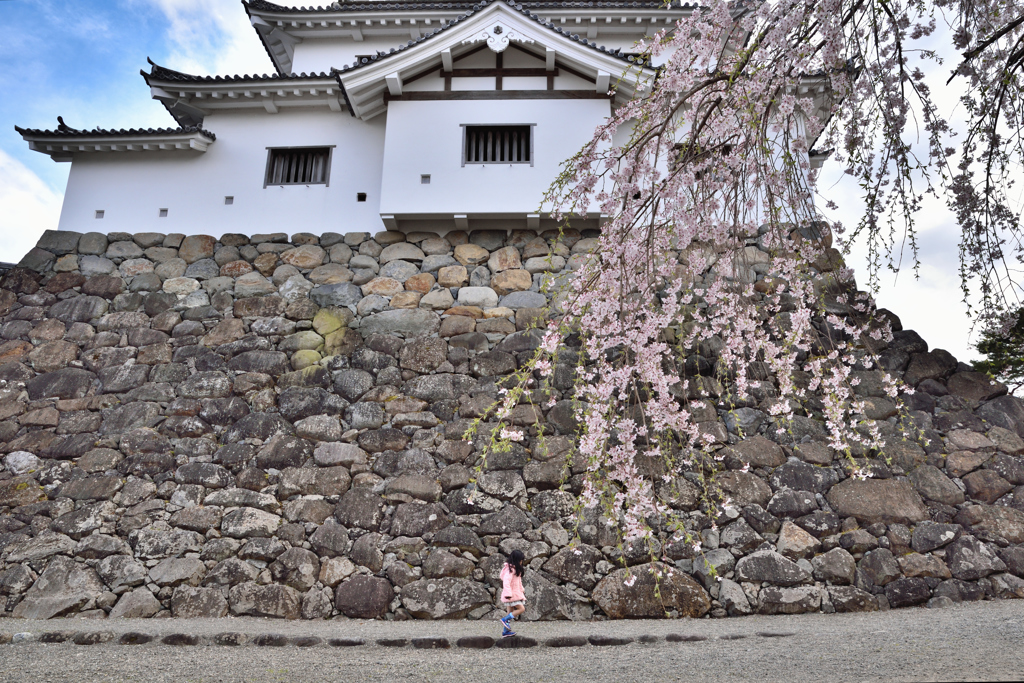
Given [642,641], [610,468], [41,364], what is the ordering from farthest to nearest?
[41,364], [610,468], [642,641]

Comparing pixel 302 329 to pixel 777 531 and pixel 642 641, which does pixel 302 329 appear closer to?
pixel 642 641

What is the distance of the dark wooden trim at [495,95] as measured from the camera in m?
7.65

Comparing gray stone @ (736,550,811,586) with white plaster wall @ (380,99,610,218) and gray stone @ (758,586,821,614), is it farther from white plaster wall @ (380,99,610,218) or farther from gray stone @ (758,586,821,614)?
white plaster wall @ (380,99,610,218)

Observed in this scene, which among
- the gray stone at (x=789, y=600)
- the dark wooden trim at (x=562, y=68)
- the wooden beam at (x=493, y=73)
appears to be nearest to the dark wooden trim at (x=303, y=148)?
the wooden beam at (x=493, y=73)

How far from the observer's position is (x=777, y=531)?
17.7 feet

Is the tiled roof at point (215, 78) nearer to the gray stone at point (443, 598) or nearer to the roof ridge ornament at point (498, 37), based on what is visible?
the roof ridge ornament at point (498, 37)

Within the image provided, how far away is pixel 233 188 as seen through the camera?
26.2 feet

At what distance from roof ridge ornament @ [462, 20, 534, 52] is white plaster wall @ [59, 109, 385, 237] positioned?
5.92 feet

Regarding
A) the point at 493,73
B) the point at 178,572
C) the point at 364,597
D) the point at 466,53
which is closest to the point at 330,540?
the point at 364,597

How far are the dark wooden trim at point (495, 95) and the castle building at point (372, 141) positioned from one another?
0.05 ft

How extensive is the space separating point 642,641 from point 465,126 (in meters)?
6.32

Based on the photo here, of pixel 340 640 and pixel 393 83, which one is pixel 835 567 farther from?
pixel 393 83

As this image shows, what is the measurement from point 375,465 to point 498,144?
14.6 ft

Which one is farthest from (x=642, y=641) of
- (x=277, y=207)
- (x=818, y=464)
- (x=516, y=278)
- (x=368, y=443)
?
(x=277, y=207)
